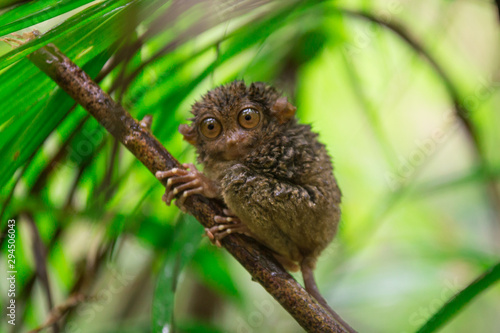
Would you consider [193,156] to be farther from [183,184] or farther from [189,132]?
[183,184]

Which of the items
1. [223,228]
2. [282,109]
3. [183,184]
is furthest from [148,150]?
[282,109]

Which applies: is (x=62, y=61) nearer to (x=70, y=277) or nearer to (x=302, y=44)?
(x=70, y=277)

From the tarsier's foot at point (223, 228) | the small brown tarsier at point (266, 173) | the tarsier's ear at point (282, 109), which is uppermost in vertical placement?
the tarsier's ear at point (282, 109)

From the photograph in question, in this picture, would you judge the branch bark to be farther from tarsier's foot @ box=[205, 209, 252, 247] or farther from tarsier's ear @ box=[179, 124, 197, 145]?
tarsier's ear @ box=[179, 124, 197, 145]

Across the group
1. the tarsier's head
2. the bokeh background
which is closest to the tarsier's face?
the tarsier's head

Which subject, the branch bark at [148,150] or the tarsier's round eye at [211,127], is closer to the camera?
the branch bark at [148,150]

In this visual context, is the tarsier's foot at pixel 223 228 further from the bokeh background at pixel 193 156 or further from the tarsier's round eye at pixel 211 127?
the tarsier's round eye at pixel 211 127

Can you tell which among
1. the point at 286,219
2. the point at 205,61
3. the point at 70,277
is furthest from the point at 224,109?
the point at 70,277

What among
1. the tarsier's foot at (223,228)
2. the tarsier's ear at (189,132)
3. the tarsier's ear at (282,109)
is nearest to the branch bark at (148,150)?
the tarsier's foot at (223,228)
